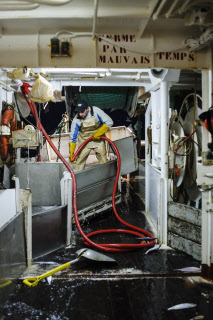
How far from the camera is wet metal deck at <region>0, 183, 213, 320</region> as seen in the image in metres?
3.55

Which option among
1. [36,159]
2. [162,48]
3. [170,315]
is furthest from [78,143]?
[170,315]

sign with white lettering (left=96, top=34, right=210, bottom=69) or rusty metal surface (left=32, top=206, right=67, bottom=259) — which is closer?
sign with white lettering (left=96, top=34, right=210, bottom=69)

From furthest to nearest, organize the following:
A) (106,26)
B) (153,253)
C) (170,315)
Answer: (153,253) < (106,26) < (170,315)

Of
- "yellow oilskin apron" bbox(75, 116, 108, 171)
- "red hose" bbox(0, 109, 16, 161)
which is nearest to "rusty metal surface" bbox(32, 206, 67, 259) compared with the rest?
"red hose" bbox(0, 109, 16, 161)

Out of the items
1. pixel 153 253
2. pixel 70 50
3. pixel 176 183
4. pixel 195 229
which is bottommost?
pixel 153 253

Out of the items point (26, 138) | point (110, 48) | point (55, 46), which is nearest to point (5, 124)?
point (26, 138)

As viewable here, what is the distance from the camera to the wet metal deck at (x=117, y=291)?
11.6 feet

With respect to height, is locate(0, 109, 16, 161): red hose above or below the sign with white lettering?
below

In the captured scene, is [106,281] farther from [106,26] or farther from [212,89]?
[106,26]

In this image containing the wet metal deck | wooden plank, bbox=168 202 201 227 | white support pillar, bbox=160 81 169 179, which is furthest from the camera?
white support pillar, bbox=160 81 169 179

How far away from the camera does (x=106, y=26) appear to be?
4148 millimetres

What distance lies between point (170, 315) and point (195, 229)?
1.85m

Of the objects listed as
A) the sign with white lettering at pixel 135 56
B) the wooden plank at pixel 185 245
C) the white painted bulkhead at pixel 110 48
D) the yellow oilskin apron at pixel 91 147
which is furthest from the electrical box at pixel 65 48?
the yellow oilskin apron at pixel 91 147

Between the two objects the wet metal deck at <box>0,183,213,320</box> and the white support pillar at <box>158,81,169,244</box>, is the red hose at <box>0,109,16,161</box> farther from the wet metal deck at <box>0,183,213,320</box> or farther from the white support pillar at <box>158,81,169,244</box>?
the white support pillar at <box>158,81,169,244</box>
